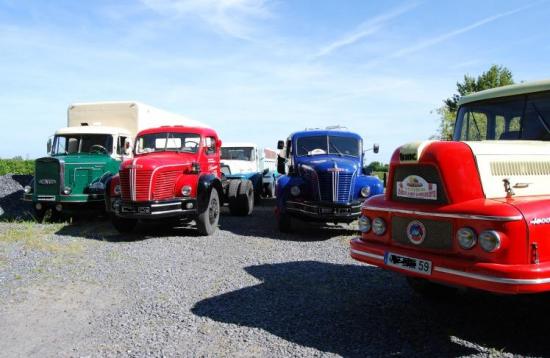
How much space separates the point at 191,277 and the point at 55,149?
724 cm

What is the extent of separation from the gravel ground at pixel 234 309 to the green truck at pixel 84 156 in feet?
9.33

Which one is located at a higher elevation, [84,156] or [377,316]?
[84,156]

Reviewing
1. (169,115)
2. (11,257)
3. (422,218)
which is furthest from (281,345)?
(169,115)

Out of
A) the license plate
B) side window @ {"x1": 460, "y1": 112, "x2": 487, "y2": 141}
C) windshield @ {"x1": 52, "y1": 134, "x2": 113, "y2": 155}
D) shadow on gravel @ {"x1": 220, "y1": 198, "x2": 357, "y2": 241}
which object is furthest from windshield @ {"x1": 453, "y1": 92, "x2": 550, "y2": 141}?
windshield @ {"x1": 52, "y1": 134, "x2": 113, "y2": 155}

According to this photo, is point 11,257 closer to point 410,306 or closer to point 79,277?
point 79,277

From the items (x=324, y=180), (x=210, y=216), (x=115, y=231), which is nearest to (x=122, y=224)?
(x=115, y=231)

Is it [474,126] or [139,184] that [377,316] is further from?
[139,184]

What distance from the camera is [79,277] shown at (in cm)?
585

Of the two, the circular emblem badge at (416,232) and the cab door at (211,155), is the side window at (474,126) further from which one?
the cab door at (211,155)

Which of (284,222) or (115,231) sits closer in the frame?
(284,222)

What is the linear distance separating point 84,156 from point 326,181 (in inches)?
235

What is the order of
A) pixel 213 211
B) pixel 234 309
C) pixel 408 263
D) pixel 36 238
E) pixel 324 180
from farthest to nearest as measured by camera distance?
pixel 213 211
pixel 324 180
pixel 36 238
pixel 234 309
pixel 408 263

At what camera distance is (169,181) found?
845 centimetres

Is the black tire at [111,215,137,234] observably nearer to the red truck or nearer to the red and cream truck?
the red truck
